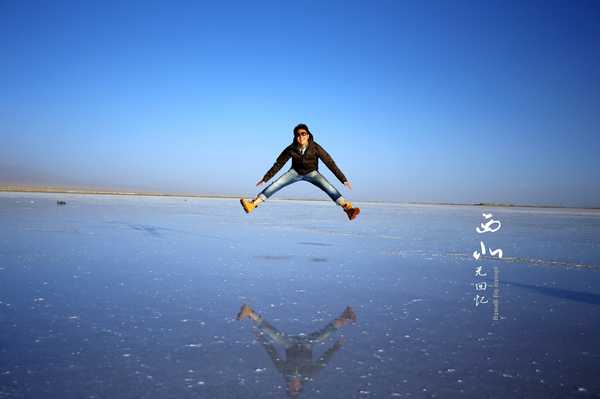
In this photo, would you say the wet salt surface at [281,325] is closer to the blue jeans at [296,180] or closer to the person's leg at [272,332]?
the person's leg at [272,332]

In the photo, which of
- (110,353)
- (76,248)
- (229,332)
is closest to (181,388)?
(110,353)

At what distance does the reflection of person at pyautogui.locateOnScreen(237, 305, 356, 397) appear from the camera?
2586 millimetres

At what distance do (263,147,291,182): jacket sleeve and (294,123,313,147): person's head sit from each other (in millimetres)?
276

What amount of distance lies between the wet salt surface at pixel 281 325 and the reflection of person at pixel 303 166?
1213 millimetres

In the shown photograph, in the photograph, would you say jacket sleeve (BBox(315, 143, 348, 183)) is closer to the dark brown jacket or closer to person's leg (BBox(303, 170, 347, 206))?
the dark brown jacket

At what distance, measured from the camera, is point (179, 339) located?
3.16 meters

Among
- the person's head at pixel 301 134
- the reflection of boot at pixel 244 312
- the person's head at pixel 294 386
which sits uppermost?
the person's head at pixel 301 134

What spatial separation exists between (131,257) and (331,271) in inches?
126

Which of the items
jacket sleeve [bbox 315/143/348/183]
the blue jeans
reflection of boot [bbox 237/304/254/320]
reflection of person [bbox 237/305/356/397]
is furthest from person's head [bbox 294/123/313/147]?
reflection of person [bbox 237/305/356/397]

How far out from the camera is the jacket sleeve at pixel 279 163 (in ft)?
22.5

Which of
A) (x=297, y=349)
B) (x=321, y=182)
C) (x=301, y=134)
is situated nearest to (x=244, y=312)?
(x=297, y=349)

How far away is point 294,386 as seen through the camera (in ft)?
8.05

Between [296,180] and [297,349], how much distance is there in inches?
172

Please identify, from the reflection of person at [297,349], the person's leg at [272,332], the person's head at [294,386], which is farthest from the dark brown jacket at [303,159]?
the person's head at [294,386]
